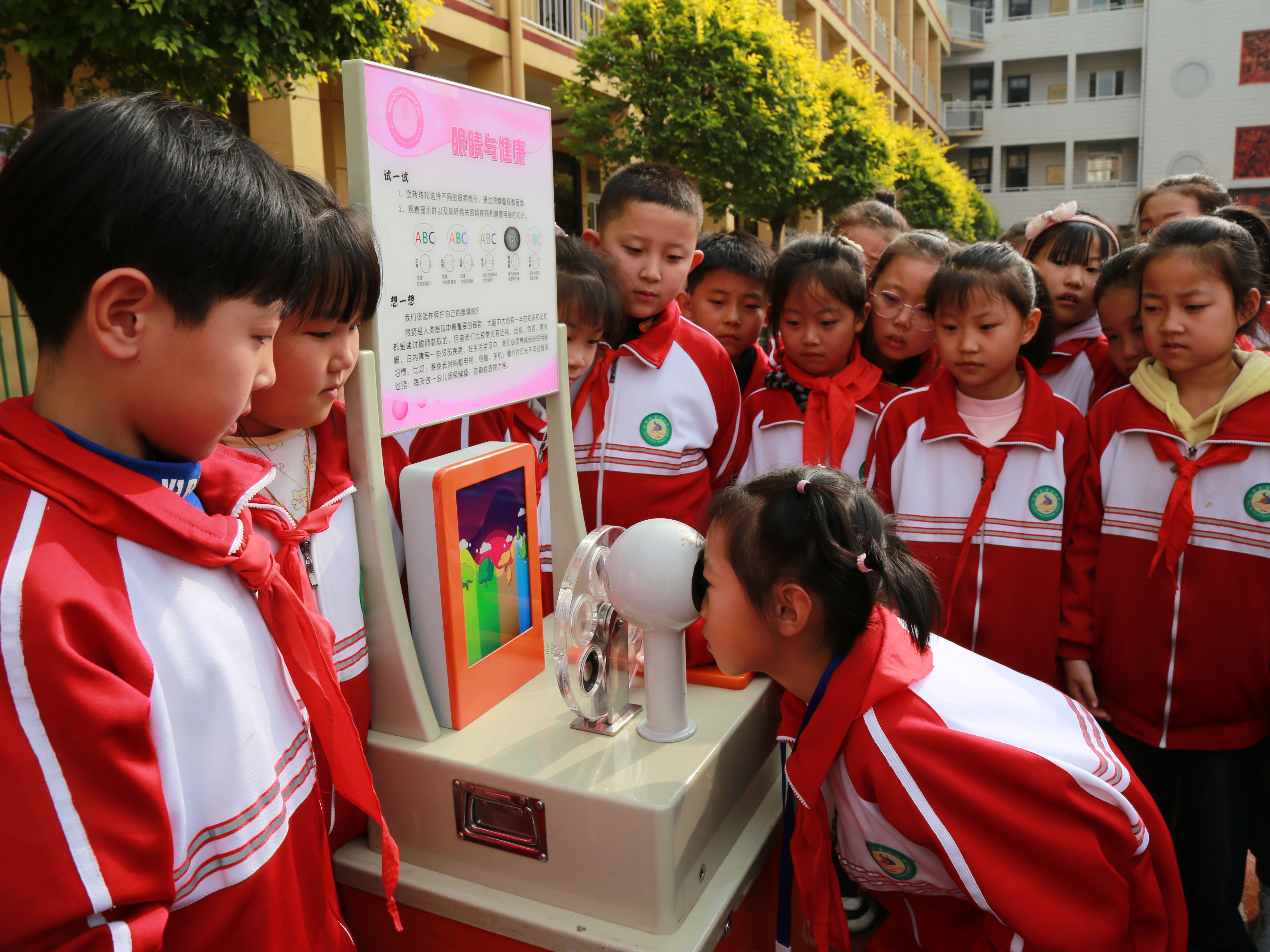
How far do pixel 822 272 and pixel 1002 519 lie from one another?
2.61 ft

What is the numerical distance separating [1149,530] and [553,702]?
143 centimetres

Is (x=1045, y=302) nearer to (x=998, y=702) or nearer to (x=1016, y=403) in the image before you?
(x=1016, y=403)

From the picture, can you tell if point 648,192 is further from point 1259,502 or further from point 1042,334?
point 1259,502

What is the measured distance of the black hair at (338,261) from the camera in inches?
45.3

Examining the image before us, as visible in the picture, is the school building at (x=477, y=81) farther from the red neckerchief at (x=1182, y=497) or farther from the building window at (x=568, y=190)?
the red neckerchief at (x=1182, y=497)

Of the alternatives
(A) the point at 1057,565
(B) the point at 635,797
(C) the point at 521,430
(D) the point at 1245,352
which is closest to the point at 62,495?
(B) the point at 635,797

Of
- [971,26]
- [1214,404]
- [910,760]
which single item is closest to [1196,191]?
[1214,404]

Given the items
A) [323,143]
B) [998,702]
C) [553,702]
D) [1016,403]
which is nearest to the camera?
[998,702]

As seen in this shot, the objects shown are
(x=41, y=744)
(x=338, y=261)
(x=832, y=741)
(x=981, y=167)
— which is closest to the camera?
(x=41, y=744)

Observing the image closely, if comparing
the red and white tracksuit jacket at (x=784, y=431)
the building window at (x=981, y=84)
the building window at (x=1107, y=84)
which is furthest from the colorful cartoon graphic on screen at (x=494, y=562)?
the building window at (x=981, y=84)

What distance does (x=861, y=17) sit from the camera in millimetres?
20984

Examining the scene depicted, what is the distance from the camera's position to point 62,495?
82 cm

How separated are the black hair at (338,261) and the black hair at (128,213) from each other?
8.8 inches

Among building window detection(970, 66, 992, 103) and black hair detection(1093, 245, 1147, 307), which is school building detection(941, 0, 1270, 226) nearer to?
building window detection(970, 66, 992, 103)
